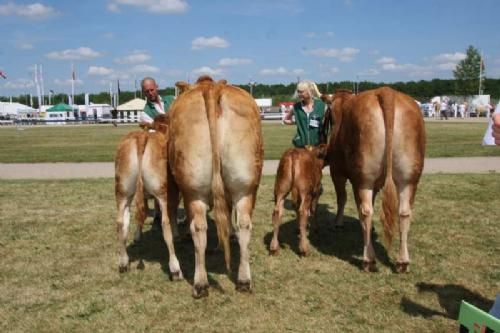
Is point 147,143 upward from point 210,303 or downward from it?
upward

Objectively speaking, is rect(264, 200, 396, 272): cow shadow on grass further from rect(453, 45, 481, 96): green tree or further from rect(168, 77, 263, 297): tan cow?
rect(453, 45, 481, 96): green tree

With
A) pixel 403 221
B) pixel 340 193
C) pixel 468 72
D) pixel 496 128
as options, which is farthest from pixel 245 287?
pixel 468 72

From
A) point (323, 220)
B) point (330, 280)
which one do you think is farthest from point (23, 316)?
point (323, 220)

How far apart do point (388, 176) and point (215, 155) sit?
201 cm

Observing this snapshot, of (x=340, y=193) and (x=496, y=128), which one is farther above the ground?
(x=496, y=128)

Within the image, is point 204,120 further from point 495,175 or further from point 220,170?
point 495,175

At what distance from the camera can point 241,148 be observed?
4828 mm

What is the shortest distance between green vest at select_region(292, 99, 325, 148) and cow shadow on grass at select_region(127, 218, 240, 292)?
1980mm

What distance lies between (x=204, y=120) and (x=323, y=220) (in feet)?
14.1

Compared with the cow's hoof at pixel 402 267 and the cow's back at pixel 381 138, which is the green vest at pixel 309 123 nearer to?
the cow's back at pixel 381 138

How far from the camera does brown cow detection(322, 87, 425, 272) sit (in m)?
5.28

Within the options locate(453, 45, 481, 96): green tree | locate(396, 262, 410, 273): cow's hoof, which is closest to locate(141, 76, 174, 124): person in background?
locate(396, 262, 410, 273): cow's hoof

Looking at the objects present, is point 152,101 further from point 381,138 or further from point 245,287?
point 381,138

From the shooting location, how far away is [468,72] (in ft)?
232
